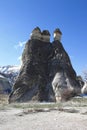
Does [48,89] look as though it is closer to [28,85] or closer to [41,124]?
[28,85]

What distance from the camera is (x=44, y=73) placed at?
38844 mm

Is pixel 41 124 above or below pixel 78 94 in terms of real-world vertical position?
below

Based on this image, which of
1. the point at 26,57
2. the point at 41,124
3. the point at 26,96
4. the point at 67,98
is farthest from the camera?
the point at 26,57

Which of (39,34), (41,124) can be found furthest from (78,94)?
(41,124)

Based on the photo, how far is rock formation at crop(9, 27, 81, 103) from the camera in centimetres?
3534

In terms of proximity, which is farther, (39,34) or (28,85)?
(39,34)

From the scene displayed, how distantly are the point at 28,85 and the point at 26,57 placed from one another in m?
5.06

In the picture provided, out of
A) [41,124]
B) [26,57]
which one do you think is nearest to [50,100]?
[26,57]

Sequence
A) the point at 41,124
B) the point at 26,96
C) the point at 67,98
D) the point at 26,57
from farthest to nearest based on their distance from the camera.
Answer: the point at 26,57
the point at 26,96
the point at 67,98
the point at 41,124

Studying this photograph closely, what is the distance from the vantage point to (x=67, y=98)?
112ft

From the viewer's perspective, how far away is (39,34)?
41.6 metres

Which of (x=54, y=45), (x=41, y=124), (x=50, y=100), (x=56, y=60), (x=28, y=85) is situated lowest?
(x=41, y=124)

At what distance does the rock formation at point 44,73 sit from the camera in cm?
3534

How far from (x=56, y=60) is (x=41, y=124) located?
24.2 meters
